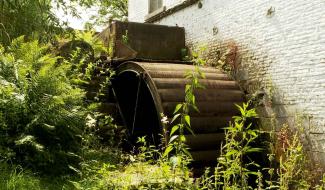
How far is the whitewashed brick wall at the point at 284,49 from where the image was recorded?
5410 mm

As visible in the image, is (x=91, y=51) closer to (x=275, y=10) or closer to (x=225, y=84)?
(x=225, y=84)

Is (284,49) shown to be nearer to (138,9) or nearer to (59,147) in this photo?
(59,147)

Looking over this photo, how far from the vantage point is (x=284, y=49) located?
6000mm

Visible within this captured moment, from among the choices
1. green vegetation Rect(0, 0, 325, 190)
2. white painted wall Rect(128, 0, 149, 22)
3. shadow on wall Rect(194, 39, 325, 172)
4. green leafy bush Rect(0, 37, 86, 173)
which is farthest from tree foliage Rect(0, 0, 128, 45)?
white painted wall Rect(128, 0, 149, 22)

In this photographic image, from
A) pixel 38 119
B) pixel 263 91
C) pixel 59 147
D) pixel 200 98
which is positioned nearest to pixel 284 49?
pixel 263 91

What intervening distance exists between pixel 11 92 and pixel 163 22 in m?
5.97

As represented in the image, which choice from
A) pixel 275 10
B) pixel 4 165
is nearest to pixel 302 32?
pixel 275 10

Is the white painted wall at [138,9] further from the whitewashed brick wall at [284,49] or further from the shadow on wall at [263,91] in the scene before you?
the shadow on wall at [263,91]

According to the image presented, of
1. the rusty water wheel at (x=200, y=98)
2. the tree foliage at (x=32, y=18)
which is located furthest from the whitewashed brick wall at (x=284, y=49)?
the tree foliage at (x=32, y=18)

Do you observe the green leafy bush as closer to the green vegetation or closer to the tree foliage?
the green vegetation

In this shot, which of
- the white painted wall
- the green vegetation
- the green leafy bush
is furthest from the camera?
the white painted wall

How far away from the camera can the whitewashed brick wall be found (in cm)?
541

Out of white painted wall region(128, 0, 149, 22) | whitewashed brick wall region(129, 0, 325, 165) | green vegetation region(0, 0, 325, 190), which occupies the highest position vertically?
white painted wall region(128, 0, 149, 22)

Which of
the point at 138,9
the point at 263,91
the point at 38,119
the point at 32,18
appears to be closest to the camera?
the point at 38,119
